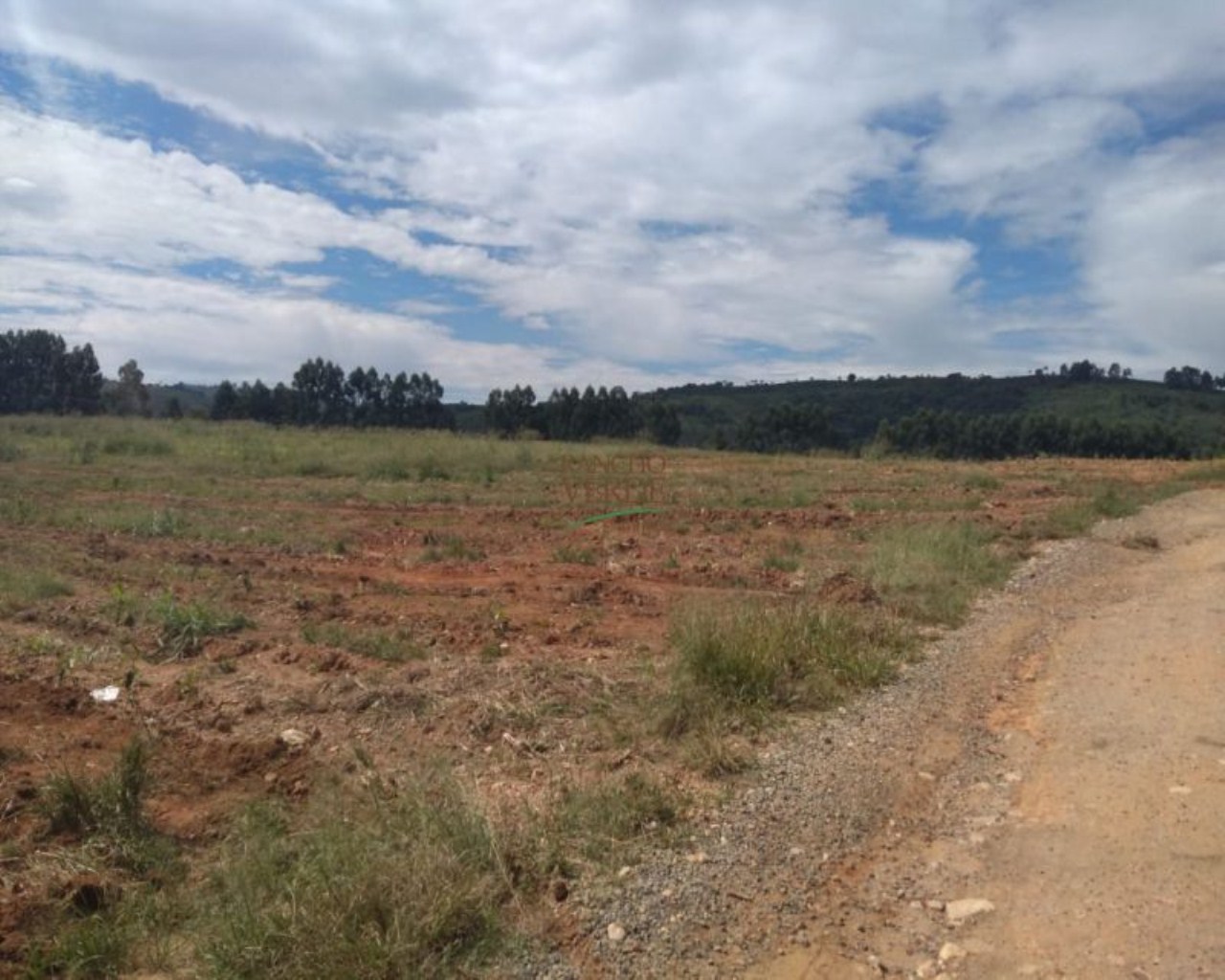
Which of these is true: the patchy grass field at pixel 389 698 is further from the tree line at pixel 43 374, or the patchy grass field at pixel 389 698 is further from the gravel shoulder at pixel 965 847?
the tree line at pixel 43 374

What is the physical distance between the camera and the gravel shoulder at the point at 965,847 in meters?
3.16

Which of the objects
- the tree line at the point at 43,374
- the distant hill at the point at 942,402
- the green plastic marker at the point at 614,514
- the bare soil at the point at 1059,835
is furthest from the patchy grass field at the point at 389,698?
the tree line at the point at 43,374

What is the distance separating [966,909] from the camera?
3.39 meters

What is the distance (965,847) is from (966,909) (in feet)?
1.70

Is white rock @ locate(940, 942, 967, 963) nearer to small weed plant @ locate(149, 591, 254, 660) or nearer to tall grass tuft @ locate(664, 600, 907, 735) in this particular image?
tall grass tuft @ locate(664, 600, 907, 735)

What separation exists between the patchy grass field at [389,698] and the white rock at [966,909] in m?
1.16

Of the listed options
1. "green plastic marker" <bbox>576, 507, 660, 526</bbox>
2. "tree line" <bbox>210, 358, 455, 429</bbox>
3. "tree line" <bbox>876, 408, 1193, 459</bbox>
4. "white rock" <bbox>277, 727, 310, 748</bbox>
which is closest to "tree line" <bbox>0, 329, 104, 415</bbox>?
"tree line" <bbox>210, 358, 455, 429</bbox>

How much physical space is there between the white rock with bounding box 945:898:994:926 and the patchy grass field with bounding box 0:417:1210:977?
1.16 metres

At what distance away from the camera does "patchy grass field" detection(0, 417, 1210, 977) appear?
3.54 metres

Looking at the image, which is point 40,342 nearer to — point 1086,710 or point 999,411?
point 999,411

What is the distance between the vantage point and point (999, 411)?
221 ft

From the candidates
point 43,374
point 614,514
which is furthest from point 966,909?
point 43,374

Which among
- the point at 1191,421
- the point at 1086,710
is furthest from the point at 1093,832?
the point at 1191,421

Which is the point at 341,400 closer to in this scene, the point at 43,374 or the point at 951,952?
the point at 43,374
